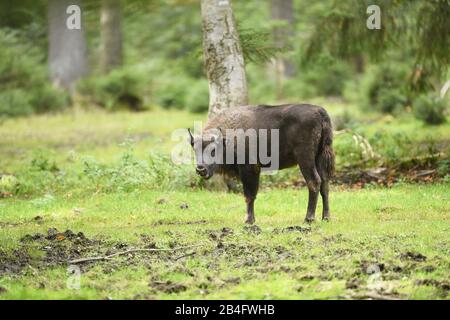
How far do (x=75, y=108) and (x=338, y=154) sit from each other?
1506 centimetres

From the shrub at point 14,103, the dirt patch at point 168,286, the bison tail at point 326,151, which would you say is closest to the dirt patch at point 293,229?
the bison tail at point 326,151

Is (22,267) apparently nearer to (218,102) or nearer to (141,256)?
(141,256)

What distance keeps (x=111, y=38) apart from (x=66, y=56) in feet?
8.10

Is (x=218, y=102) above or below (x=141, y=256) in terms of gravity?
above

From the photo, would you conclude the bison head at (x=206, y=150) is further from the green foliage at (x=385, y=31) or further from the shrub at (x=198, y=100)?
the shrub at (x=198, y=100)

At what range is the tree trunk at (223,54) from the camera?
14.2 m

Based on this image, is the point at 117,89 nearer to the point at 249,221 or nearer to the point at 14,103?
the point at 14,103

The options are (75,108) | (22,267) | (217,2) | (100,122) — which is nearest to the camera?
(22,267)

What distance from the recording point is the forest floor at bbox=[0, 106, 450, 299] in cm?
801

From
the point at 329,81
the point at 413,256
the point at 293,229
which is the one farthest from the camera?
the point at 329,81

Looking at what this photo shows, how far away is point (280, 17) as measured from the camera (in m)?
34.7

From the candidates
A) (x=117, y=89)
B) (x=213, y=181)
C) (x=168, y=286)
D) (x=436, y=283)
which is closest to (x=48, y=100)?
(x=117, y=89)

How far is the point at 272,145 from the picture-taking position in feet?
37.5
